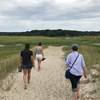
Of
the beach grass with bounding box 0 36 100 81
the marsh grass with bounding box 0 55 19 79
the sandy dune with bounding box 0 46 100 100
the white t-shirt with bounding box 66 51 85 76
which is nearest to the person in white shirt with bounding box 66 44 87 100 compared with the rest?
the white t-shirt with bounding box 66 51 85 76

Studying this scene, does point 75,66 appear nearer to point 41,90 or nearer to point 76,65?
point 76,65

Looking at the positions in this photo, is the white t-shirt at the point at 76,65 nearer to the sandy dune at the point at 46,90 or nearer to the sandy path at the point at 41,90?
the sandy dune at the point at 46,90

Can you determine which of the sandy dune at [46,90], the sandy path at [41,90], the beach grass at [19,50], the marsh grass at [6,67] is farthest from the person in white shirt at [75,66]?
the beach grass at [19,50]

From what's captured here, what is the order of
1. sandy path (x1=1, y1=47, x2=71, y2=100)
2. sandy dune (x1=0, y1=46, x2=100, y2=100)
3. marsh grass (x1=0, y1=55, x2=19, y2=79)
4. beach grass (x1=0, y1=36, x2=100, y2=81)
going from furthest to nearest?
beach grass (x1=0, y1=36, x2=100, y2=81) < marsh grass (x1=0, y1=55, x2=19, y2=79) < sandy path (x1=1, y1=47, x2=71, y2=100) < sandy dune (x1=0, y1=46, x2=100, y2=100)

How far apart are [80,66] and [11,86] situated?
19.5 feet

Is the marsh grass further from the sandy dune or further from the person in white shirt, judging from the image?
the person in white shirt

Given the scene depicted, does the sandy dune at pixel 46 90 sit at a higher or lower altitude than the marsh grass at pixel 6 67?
higher

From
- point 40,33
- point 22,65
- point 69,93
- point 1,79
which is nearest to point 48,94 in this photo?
point 69,93

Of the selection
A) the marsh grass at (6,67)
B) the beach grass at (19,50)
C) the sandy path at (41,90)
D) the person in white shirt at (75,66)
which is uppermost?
the person in white shirt at (75,66)

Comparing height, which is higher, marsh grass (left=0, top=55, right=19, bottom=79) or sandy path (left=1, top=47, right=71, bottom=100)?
sandy path (left=1, top=47, right=71, bottom=100)

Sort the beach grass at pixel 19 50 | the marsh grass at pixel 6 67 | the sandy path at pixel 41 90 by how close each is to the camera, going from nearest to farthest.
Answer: the sandy path at pixel 41 90 < the marsh grass at pixel 6 67 < the beach grass at pixel 19 50

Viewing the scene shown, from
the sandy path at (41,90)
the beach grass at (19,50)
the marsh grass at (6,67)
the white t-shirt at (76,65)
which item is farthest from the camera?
the beach grass at (19,50)

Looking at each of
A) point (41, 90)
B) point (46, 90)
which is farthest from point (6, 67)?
point (46, 90)

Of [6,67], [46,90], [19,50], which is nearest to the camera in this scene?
[46,90]
